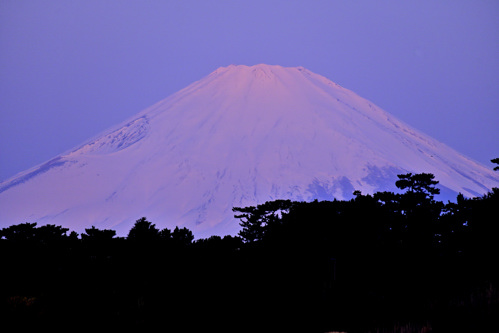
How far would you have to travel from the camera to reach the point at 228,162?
6004 inches

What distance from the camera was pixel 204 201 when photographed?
459 feet

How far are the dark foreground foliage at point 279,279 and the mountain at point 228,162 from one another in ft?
325

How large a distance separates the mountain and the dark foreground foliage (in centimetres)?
9919

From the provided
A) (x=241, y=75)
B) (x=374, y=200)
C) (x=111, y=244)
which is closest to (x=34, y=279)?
(x=111, y=244)

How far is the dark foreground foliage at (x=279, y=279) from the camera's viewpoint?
49.8 ft

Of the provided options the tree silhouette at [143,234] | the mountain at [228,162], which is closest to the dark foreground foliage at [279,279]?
the tree silhouette at [143,234]

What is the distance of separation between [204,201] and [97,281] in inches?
4792

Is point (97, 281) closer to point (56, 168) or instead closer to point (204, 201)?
point (204, 201)

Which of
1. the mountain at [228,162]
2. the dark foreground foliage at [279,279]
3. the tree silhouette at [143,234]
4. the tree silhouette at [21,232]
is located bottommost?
the dark foreground foliage at [279,279]

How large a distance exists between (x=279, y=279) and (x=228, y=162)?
135 metres

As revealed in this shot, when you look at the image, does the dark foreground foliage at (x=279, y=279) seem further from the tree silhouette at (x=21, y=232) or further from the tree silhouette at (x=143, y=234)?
the tree silhouette at (x=21, y=232)

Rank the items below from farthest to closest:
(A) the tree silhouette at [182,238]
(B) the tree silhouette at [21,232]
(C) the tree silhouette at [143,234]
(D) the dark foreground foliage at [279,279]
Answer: (B) the tree silhouette at [21,232] → (A) the tree silhouette at [182,238] → (C) the tree silhouette at [143,234] → (D) the dark foreground foliage at [279,279]

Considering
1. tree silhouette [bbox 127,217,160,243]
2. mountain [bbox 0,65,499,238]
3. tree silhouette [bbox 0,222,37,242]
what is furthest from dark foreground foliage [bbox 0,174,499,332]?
mountain [bbox 0,65,499,238]

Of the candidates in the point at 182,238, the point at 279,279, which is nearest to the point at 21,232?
the point at 182,238
